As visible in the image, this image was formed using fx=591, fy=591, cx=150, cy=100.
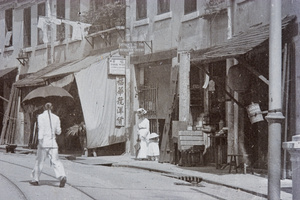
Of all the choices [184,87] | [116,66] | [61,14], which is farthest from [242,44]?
[61,14]

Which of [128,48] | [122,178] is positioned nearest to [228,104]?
[122,178]

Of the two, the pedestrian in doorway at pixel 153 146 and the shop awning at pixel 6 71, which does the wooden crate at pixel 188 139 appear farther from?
the shop awning at pixel 6 71

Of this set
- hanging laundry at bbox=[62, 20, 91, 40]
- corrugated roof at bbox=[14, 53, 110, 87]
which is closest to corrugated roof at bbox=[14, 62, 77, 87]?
corrugated roof at bbox=[14, 53, 110, 87]

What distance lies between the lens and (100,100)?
21734 mm

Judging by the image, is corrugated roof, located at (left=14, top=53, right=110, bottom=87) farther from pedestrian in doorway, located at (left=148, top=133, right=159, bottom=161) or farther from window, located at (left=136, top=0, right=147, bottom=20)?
pedestrian in doorway, located at (left=148, top=133, right=159, bottom=161)

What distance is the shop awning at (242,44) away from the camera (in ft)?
42.1

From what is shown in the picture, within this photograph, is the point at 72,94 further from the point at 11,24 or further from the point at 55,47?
the point at 11,24

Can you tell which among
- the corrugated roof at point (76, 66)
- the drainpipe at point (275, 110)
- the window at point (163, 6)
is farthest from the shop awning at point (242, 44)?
the corrugated roof at point (76, 66)

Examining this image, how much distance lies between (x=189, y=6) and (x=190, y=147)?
5030 millimetres

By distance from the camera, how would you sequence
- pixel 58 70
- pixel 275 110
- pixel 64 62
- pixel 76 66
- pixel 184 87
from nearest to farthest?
pixel 275 110, pixel 184 87, pixel 76 66, pixel 58 70, pixel 64 62

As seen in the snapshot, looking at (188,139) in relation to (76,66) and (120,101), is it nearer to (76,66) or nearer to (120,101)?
(120,101)

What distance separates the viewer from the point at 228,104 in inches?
659

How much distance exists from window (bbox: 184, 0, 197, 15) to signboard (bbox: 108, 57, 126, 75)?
12.0 feet

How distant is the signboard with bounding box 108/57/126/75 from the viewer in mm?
21688
